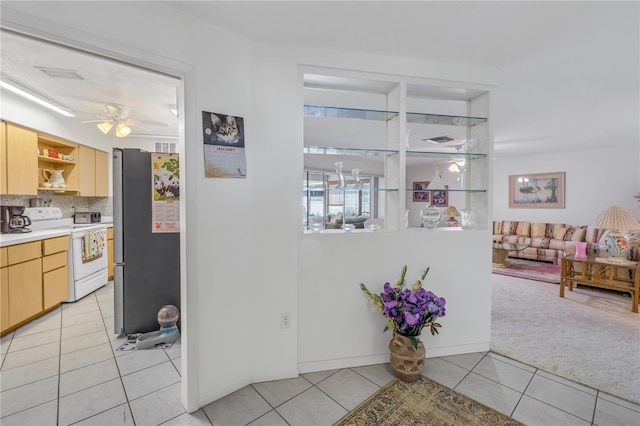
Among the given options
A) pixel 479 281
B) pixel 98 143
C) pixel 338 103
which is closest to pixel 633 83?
pixel 479 281

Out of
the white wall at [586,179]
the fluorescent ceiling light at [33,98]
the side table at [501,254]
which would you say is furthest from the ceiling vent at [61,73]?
the white wall at [586,179]

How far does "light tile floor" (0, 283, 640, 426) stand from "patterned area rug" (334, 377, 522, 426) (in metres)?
0.07

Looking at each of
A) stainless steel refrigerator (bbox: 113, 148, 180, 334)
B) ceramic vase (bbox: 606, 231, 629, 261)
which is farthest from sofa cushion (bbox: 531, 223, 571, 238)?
stainless steel refrigerator (bbox: 113, 148, 180, 334)

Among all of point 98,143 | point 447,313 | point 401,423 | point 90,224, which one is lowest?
point 401,423

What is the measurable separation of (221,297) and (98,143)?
4.37 meters

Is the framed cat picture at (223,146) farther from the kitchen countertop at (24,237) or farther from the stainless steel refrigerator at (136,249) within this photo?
the kitchen countertop at (24,237)

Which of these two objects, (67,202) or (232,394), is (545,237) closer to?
(232,394)

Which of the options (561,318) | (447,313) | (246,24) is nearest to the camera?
(246,24)

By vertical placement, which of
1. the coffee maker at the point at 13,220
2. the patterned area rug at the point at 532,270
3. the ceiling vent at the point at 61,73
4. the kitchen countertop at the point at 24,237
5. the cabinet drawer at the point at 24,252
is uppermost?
the ceiling vent at the point at 61,73

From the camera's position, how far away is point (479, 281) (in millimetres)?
2473

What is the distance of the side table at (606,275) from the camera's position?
11.3ft

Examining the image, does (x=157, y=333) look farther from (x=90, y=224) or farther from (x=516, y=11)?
(x=516, y=11)

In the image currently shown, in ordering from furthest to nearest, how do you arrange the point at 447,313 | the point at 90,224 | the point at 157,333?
the point at 90,224 → the point at 157,333 → the point at 447,313

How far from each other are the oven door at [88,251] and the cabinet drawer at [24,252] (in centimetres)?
51
